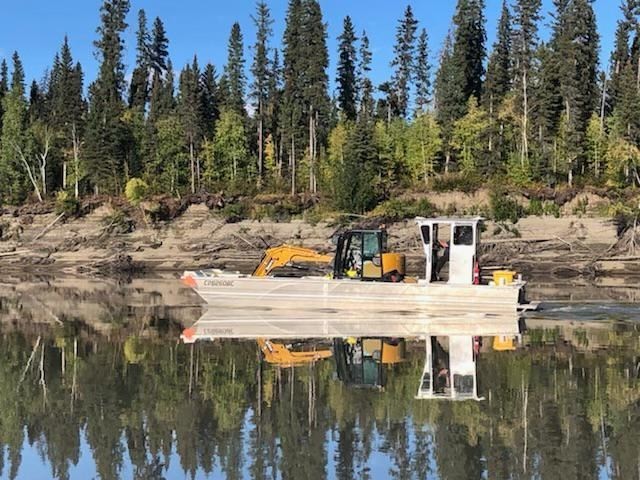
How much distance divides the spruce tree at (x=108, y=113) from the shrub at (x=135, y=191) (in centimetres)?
468

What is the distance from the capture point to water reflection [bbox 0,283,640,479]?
9086 mm

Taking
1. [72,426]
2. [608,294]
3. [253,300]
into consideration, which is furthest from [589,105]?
[72,426]

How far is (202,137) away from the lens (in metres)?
68.8

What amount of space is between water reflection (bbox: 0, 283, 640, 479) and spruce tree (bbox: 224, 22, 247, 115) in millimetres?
57976

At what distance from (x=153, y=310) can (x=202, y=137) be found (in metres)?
43.5

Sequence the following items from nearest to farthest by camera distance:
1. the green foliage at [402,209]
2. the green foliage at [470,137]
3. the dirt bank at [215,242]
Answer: the dirt bank at [215,242] → the green foliage at [402,209] → the green foliage at [470,137]

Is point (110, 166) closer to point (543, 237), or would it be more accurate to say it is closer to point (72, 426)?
point (543, 237)

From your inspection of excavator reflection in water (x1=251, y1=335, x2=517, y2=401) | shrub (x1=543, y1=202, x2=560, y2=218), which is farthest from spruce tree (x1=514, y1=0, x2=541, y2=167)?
excavator reflection in water (x1=251, y1=335, x2=517, y2=401)

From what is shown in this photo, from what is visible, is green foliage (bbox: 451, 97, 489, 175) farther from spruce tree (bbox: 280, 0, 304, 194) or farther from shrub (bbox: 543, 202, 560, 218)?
spruce tree (bbox: 280, 0, 304, 194)

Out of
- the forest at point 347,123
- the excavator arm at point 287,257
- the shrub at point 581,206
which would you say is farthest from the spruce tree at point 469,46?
the excavator arm at point 287,257

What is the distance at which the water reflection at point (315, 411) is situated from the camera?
9086 mm

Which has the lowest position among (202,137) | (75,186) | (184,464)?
(184,464)

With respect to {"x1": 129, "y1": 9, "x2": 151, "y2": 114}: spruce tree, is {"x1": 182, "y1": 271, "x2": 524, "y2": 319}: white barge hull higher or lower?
lower

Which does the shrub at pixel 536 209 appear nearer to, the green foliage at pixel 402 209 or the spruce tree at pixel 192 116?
the green foliage at pixel 402 209
